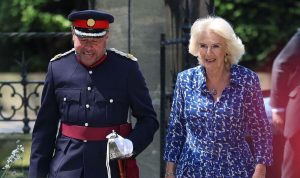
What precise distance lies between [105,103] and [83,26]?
0.41 metres

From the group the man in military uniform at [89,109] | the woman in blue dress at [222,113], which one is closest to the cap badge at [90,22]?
the man in military uniform at [89,109]

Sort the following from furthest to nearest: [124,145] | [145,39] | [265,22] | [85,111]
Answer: [265,22] < [145,39] < [85,111] < [124,145]

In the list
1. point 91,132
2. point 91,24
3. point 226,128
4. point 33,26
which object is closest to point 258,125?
point 226,128

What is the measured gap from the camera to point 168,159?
427cm

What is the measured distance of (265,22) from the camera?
11336mm

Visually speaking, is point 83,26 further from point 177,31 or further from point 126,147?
point 177,31

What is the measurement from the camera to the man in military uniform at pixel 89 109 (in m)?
4.12

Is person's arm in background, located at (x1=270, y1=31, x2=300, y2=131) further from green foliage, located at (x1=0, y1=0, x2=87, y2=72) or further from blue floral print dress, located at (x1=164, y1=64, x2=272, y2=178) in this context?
green foliage, located at (x1=0, y1=0, x2=87, y2=72)

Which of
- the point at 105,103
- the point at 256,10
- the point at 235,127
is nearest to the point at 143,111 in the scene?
the point at 105,103

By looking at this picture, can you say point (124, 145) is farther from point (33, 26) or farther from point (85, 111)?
point (33, 26)

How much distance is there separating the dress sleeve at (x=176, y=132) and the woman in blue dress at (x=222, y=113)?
47 millimetres

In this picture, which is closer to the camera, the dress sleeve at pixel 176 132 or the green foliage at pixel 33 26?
the dress sleeve at pixel 176 132

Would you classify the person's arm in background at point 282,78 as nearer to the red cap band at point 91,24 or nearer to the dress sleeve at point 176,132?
the dress sleeve at point 176,132

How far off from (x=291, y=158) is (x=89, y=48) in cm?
202
